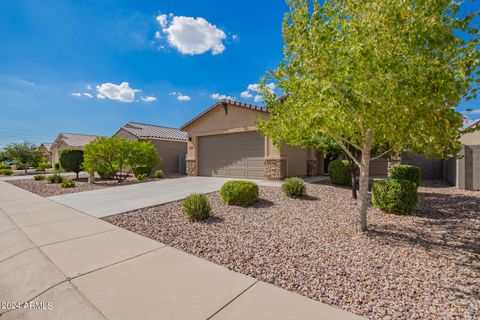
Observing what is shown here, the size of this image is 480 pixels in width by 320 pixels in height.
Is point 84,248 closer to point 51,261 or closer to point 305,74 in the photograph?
point 51,261

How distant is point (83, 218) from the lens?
6.20m

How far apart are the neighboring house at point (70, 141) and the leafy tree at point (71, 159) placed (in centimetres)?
1784

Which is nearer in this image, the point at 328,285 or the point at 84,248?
the point at 328,285

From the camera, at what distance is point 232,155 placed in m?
14.1

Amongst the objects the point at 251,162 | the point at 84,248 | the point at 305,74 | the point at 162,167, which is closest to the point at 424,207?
the point at 305,74

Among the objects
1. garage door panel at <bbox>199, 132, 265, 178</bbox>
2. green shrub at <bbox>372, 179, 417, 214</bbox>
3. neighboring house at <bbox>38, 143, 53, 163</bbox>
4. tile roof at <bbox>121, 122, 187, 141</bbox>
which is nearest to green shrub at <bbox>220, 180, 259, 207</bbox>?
green shrub at <bbox>372, 179, 417, 214</bbox>

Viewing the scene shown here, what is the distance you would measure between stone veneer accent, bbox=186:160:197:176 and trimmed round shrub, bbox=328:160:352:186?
918cm

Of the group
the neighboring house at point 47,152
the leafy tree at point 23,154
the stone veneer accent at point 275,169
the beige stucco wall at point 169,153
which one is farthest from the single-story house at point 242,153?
the neighboring house at point 47,152

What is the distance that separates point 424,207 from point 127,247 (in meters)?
8.24

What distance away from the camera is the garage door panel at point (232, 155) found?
42.3ft

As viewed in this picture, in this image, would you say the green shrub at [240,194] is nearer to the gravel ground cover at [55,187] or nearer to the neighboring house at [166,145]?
the gravel ground cover at [55,187]

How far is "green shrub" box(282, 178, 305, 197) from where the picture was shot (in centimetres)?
800

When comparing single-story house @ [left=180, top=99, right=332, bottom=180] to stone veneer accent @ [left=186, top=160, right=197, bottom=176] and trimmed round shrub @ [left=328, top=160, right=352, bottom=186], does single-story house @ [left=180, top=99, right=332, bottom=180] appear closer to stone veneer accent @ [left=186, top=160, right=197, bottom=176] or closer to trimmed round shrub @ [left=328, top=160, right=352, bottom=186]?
stone veneer accent @ [left=186, top=160, right=197, bottom=176]

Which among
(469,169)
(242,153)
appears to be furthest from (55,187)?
(469,169)
